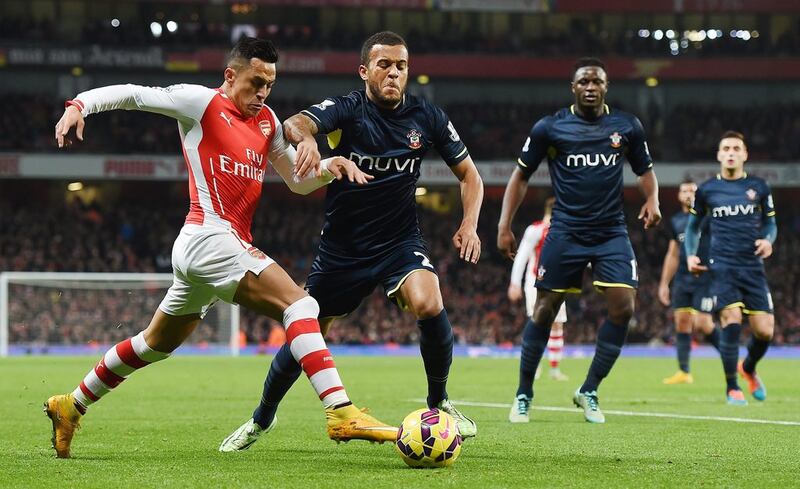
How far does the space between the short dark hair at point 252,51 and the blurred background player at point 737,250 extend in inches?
260

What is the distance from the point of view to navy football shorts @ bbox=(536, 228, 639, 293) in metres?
8.72

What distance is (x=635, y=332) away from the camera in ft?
108

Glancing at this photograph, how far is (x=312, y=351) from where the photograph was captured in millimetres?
5859

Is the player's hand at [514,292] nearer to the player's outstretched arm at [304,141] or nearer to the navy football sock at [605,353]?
the navy football sock at [605,353]

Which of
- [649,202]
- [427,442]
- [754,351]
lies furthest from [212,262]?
[754,351]

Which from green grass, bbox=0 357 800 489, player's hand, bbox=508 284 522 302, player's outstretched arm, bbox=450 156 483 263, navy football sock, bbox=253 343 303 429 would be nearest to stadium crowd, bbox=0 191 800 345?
player's hand, bbox=508 284 522 302

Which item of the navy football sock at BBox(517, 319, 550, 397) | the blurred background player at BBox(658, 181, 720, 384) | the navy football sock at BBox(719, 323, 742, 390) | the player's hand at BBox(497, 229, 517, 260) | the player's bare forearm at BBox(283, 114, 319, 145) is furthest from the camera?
the blurred background player at BBox(658, 181, 720, 384)

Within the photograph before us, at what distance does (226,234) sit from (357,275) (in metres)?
1.00

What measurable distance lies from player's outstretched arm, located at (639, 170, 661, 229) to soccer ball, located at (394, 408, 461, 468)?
3470 millimetres

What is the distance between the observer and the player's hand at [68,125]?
211 inches

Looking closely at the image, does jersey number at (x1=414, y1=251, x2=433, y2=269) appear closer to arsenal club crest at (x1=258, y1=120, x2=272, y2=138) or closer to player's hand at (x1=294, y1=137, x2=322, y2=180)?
player's hand at (x1=294, y1=137, x2=322, y2=180)

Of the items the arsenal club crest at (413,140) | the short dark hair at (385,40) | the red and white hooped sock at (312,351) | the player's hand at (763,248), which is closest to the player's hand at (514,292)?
the player's hand at (763,248)

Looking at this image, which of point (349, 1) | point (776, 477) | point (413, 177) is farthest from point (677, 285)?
point (349, 1)

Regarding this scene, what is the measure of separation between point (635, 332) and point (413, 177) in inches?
1065
